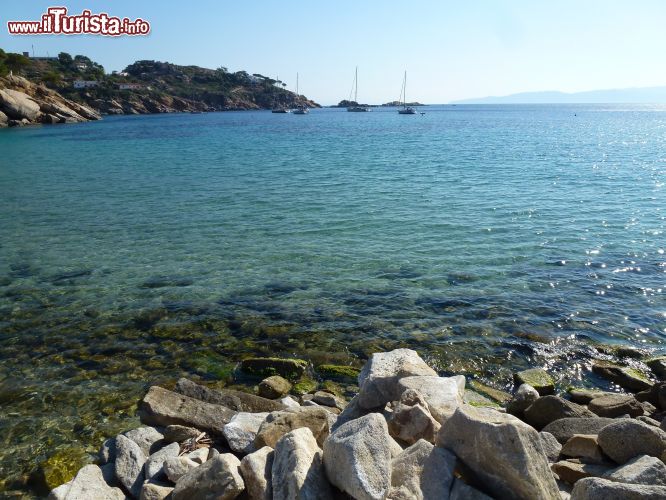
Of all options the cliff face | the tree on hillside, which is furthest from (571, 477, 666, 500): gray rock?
the tree on hillside

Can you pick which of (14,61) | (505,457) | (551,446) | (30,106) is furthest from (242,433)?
(14,61)

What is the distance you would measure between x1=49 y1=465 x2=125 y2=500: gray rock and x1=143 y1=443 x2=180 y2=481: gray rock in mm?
400

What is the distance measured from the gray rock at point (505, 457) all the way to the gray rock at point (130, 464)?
4264mm

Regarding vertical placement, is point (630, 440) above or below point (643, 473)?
below

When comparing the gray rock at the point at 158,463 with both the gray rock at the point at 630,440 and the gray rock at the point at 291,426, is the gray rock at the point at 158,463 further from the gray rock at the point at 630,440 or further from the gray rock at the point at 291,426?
the gray rock at the point at 630,440

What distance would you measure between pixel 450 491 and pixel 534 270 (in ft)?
44.5

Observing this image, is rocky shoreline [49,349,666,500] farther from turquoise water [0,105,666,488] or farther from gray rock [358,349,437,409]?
turquoise water [0,105,666,488]

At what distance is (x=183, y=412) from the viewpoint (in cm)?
855

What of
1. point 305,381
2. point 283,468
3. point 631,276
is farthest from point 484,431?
point 631,276

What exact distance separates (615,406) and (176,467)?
760 centimetres

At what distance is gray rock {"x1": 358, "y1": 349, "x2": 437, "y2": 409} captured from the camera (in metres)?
7.75

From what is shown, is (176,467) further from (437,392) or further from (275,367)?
(275,367)

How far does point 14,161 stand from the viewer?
47250mm

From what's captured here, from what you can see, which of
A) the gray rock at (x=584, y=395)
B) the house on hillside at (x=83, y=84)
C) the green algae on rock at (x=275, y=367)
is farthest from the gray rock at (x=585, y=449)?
the house on hillside at (x=83, y=84)
